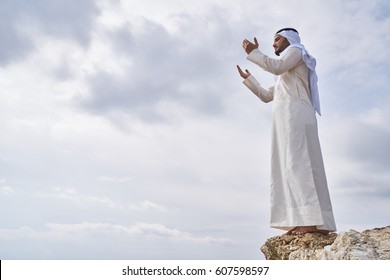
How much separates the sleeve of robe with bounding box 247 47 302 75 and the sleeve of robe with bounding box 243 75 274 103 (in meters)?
0.98

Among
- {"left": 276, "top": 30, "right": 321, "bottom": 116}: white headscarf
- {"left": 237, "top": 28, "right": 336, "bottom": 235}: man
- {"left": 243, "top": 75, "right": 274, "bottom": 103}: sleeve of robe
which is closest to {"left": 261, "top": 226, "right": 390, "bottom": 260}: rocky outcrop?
{"left": 237, "top": 28, "right": 336, "bottom": 235}: man

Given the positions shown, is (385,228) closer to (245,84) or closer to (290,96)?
(290,96)

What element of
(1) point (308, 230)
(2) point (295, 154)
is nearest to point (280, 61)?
(2) point (295, 154)

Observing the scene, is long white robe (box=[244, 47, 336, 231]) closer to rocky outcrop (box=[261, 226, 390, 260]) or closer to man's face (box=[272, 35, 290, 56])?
rocky outcrop (box=[261, 226, 390, 260])

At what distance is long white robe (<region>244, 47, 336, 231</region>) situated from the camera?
702 cm

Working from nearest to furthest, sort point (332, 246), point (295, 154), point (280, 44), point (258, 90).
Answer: point (332, 246) < point (295, 154) < point (280, 44) < point (258, 90)

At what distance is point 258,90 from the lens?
28.0 ft

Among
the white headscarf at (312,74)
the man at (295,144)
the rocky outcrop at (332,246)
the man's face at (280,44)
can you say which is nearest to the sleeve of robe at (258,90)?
the man at (295,144)

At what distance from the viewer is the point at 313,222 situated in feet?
22.5

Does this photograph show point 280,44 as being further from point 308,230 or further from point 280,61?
point 308,230

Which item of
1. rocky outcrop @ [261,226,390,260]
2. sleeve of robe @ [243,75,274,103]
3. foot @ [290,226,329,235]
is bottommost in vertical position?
rocky outcrop @ [261,226,390,260]

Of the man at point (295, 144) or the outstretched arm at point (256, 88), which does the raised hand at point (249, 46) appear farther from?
the outstretched arm at point (256, 88)

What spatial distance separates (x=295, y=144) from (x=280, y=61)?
4.48 feet
